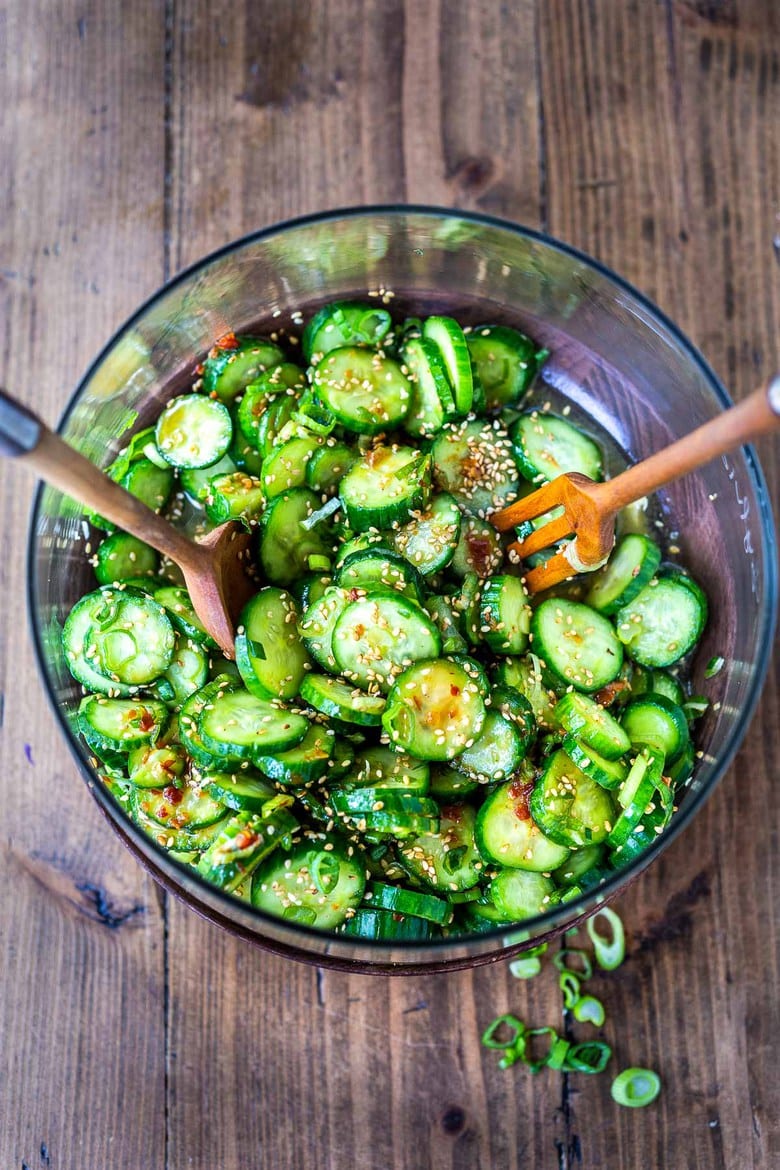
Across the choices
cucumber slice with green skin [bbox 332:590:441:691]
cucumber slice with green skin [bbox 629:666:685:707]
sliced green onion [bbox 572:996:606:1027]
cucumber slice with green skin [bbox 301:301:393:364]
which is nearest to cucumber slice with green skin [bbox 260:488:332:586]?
cucumber slice with green skin [bbox 332:590:441:691]

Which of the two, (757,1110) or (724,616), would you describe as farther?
(757,1110)

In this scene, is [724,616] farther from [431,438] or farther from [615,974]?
[615,974]

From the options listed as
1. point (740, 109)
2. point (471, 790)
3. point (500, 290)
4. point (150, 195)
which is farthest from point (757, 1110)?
point (150, 195)

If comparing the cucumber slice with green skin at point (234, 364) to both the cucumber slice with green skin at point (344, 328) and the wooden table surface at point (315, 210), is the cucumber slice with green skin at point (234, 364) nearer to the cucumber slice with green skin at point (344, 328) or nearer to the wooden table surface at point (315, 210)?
the cucumber slice with green skin at point (344, 328)

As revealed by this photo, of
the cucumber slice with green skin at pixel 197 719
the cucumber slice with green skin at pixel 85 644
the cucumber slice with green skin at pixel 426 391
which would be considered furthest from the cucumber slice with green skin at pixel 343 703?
the cucumber slice with green skin at pixel 426 391

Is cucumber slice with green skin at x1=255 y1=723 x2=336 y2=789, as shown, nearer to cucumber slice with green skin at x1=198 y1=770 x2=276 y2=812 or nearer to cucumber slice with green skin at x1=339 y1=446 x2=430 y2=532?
cucumber slice with green skin at x1=198 y1=770 x2=276 y2=812

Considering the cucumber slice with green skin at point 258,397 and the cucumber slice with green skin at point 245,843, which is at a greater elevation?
the cucumber slice with green skin at point 258,397

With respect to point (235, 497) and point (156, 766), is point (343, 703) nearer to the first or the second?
point (156, 766)
